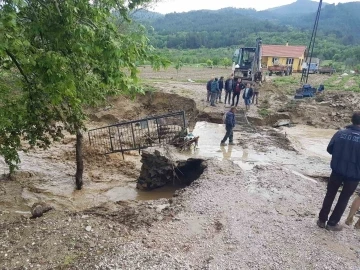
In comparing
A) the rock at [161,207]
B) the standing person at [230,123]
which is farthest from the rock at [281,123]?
the rock at [161,207]

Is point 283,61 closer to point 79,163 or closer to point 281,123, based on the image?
point 281,123

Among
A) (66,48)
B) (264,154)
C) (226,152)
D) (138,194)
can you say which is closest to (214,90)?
(226,152)

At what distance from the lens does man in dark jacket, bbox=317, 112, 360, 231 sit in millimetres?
5199

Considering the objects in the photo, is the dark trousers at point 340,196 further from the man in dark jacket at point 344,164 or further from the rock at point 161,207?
the rock at point 161,207

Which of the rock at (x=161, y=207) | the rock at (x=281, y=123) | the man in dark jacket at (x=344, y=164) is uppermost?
the man in dark jacket at (x=344, y=164)

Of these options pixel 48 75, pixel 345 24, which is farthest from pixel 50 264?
pixel 345 24

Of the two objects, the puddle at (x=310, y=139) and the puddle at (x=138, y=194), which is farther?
the puddle at (x=310, y=139)

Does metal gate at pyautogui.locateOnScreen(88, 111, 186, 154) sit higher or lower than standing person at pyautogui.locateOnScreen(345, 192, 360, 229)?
lower

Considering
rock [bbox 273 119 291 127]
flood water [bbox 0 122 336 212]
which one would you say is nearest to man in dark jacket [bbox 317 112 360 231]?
flood water [bbox 0 122 336 212]

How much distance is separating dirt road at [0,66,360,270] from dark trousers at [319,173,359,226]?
251 mm

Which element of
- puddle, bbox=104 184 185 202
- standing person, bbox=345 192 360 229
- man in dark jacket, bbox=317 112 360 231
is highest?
man in dark jacket, bbox=317 112 360 231

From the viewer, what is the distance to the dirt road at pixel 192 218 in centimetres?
470

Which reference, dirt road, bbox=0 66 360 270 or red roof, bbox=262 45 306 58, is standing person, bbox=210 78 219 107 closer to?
dirt road, bbox=0 66 360 270

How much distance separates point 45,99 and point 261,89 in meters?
19.0
